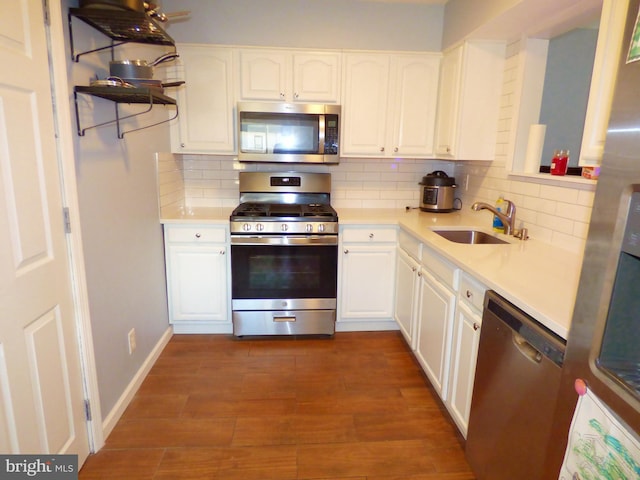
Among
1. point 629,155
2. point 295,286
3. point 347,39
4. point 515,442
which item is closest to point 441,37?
point 347,39

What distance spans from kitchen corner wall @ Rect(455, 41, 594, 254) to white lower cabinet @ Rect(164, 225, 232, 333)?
1.93 m

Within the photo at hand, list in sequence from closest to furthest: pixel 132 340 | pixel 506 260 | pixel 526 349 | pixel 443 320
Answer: pixel 526 349, pixel 506 260, pixel 443 320, pixel 132 340

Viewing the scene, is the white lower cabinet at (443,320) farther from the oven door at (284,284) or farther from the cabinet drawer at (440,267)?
the oven door at (284,284)

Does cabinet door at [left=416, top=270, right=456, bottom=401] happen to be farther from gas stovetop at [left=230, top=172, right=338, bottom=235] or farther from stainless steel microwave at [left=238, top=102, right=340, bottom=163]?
stainless steel microwave at [left=238, top=102, right=340, bottom=163]

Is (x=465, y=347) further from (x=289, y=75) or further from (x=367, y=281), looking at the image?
(x=289, y=75)

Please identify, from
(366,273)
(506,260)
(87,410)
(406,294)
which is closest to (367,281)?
(366,273)

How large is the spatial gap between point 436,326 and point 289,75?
2034 millimetres

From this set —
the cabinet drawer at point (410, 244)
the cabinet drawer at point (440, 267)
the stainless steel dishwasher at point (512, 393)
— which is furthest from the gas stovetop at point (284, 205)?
the stainless steel dishwasher at point (512, 393)

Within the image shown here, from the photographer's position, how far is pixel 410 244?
8.58 ft

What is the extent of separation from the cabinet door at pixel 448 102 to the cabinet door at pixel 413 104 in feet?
0.21

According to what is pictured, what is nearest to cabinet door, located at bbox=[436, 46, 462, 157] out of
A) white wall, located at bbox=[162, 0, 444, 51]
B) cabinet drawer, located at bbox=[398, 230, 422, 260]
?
white wall, located at bbox=[162, 0, 444, 51]

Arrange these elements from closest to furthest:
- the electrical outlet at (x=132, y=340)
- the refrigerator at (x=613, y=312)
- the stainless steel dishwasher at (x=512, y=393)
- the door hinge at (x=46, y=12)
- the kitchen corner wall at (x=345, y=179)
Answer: the refrigerator at (x=613, y=312) < the stainless steel dishwasher at (x=512, y=393) < the door hinge at (x=46, y=12) < the electrical outlet at (x=132, y=340) < the kitchen corner wall at (x=345, y=179)

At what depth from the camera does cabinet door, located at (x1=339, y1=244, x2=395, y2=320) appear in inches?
114

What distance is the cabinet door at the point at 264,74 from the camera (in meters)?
2.82
